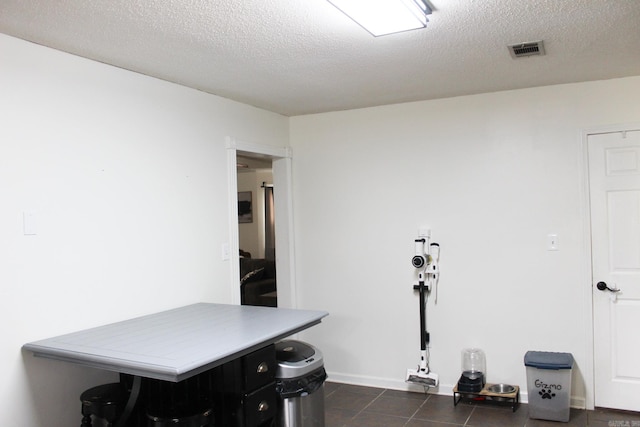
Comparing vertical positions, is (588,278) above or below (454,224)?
below

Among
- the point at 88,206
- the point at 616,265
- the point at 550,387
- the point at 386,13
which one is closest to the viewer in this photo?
the point at 386,13

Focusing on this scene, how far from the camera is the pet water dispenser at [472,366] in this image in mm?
3906

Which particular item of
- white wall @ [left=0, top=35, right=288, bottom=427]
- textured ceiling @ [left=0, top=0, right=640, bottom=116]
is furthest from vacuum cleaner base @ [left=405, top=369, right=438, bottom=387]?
textured ceiling @ [left=0, top=0, right=640, bottom=116]

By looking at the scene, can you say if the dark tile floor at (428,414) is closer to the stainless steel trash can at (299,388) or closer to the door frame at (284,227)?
the stainless steel trash can at (299,388)

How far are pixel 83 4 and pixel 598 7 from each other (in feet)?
7.25

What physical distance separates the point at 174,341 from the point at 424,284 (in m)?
2.28

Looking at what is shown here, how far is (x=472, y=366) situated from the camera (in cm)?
402

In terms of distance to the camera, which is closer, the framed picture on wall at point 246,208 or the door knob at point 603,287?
the door knob at point 603,287

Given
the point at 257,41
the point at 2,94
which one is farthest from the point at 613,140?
the point at 2,94

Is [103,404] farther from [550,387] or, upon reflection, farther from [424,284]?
[550,387]

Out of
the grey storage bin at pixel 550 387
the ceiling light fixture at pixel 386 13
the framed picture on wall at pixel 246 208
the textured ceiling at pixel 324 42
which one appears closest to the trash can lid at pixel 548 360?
the grey storage bin at pixel 550 387

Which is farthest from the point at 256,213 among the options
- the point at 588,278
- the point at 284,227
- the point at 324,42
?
the point at 324,42

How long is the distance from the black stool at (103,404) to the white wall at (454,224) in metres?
2.28

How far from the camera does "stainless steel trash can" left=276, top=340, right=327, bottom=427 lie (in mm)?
2967
